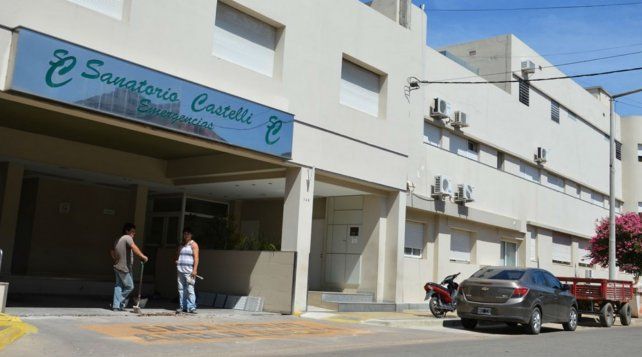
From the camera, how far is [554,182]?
106 ft

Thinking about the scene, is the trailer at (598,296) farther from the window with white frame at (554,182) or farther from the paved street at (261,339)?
the window with white frame at (554,182)

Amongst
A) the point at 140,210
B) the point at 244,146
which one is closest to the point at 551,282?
the point at 244,146

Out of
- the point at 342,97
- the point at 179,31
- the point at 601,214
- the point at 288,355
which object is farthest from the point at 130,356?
the point at 601,214

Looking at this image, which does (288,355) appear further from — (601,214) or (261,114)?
(601,214)

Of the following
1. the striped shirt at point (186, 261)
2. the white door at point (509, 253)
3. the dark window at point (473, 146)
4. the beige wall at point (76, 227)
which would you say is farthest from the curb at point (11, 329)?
the white door at point (509, 253)

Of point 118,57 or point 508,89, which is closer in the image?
point 118,57

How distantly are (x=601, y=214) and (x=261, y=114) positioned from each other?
29.2m

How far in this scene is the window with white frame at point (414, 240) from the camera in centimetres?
2159

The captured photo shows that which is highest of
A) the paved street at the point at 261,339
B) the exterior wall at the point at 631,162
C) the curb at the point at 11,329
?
the exterior wall at the point at 631,162

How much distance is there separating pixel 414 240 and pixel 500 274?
21.4 feet

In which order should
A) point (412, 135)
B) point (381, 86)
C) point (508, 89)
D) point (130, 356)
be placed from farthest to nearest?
1. point (508, 89)
2. point (412, 135)
3. point (381, 86)
4. point (130, 356)

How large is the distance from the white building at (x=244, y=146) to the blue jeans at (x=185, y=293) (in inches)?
93.3

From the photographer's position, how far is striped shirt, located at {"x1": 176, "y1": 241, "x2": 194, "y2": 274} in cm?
1392

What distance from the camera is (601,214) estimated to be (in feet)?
123
